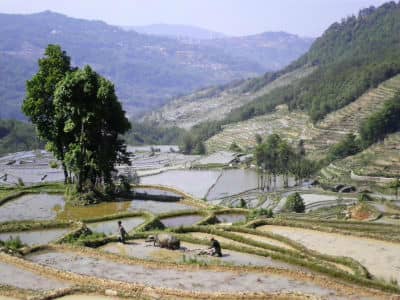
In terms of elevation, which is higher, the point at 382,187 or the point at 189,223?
the point at 189,223

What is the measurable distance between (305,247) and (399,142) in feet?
291

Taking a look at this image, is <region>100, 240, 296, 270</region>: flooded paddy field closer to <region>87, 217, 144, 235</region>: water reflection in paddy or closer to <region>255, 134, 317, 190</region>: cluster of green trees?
<region>87, 217, 144, 235</region>: water reflection in paddy

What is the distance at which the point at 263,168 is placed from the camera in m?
102

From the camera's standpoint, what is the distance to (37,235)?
990 inches

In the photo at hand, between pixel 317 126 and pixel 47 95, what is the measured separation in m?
107

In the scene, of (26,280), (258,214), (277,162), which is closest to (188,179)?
(277,162)

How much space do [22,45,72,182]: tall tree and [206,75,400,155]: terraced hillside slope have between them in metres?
91.7

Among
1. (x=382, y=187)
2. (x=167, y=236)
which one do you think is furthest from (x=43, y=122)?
(x=382, y=187)

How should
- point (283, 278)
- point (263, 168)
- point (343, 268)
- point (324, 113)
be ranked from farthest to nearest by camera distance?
point (324, 113), point (263, 168), point (343, 268), point (283, 278)

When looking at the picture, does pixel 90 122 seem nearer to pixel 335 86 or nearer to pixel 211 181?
pixel 211 181

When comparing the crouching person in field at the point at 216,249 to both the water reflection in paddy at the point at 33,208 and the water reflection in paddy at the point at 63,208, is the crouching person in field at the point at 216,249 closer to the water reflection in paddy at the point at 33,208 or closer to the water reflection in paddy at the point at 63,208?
the water reflection in paddy at the point at 63,208

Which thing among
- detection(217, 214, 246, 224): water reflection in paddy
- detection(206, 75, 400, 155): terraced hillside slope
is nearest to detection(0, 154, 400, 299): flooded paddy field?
detection(217, 214, 246, 224): water reflection in paddy

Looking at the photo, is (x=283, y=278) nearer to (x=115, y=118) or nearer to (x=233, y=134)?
(x=115, y=118)

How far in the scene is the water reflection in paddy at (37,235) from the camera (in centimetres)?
2401
